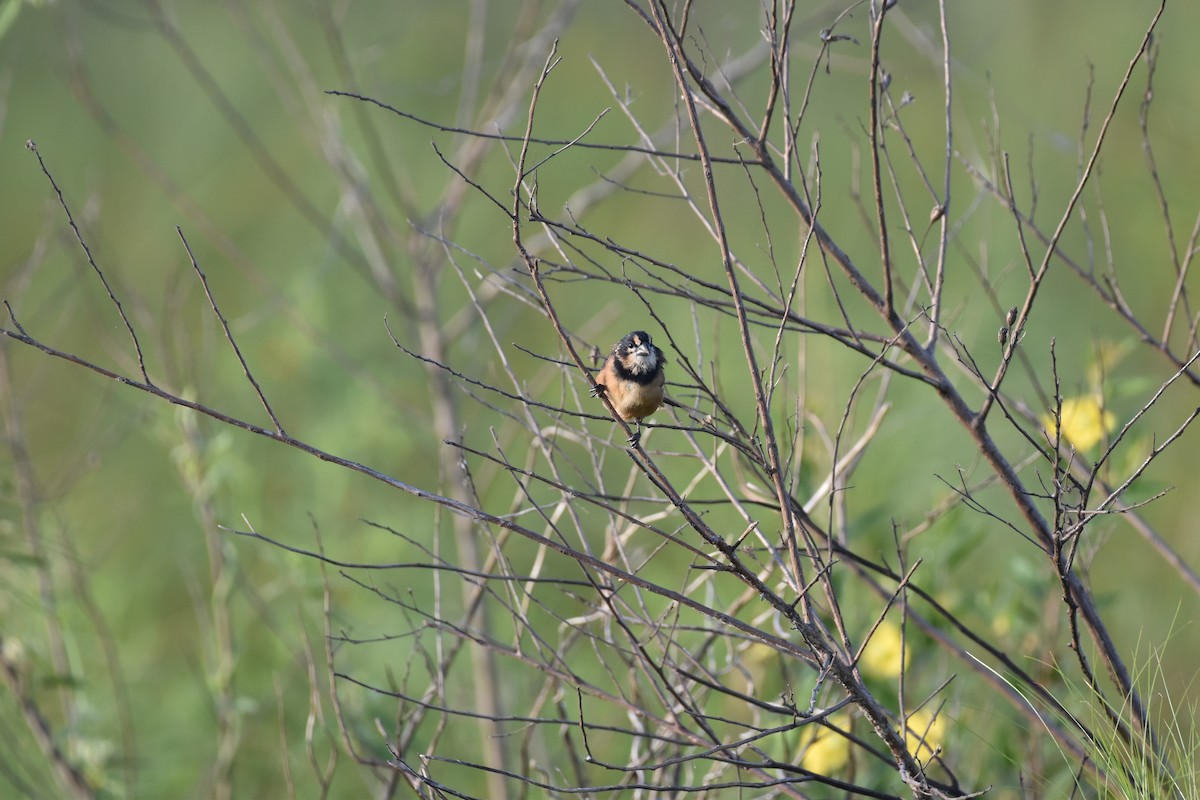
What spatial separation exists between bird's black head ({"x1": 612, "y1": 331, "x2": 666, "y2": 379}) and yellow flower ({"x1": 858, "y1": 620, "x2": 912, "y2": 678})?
101 centimetres

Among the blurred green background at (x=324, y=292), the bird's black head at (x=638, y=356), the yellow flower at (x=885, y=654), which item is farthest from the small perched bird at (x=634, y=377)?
the yellow flower at (x=885, y=654)

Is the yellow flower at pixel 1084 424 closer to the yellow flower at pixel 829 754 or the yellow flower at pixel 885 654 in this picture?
the yellow flower at pixel 885 654

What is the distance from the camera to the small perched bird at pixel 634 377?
278cm

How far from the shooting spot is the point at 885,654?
3.29 m

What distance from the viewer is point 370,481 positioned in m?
5.61

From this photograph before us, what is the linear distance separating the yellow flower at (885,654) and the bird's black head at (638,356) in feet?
3.31

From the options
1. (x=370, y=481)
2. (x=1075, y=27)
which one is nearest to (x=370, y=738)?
(x=370, y=481)

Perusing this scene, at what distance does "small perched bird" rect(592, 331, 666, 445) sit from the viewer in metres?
2.78

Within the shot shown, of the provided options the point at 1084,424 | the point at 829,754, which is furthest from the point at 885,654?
the point at 1084,424

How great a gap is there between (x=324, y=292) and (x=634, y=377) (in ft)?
9.47

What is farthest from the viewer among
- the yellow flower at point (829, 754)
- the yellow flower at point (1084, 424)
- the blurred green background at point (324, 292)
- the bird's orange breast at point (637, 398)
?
the blurred green background at point (324, 292)

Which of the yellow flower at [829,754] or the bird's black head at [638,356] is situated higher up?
the bird's black head at [638,356]

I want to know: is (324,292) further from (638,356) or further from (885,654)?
(885,654)

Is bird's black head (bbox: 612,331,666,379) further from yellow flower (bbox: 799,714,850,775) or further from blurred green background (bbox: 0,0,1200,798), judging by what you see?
yellow flower (bbox: 799,714,850,775)
